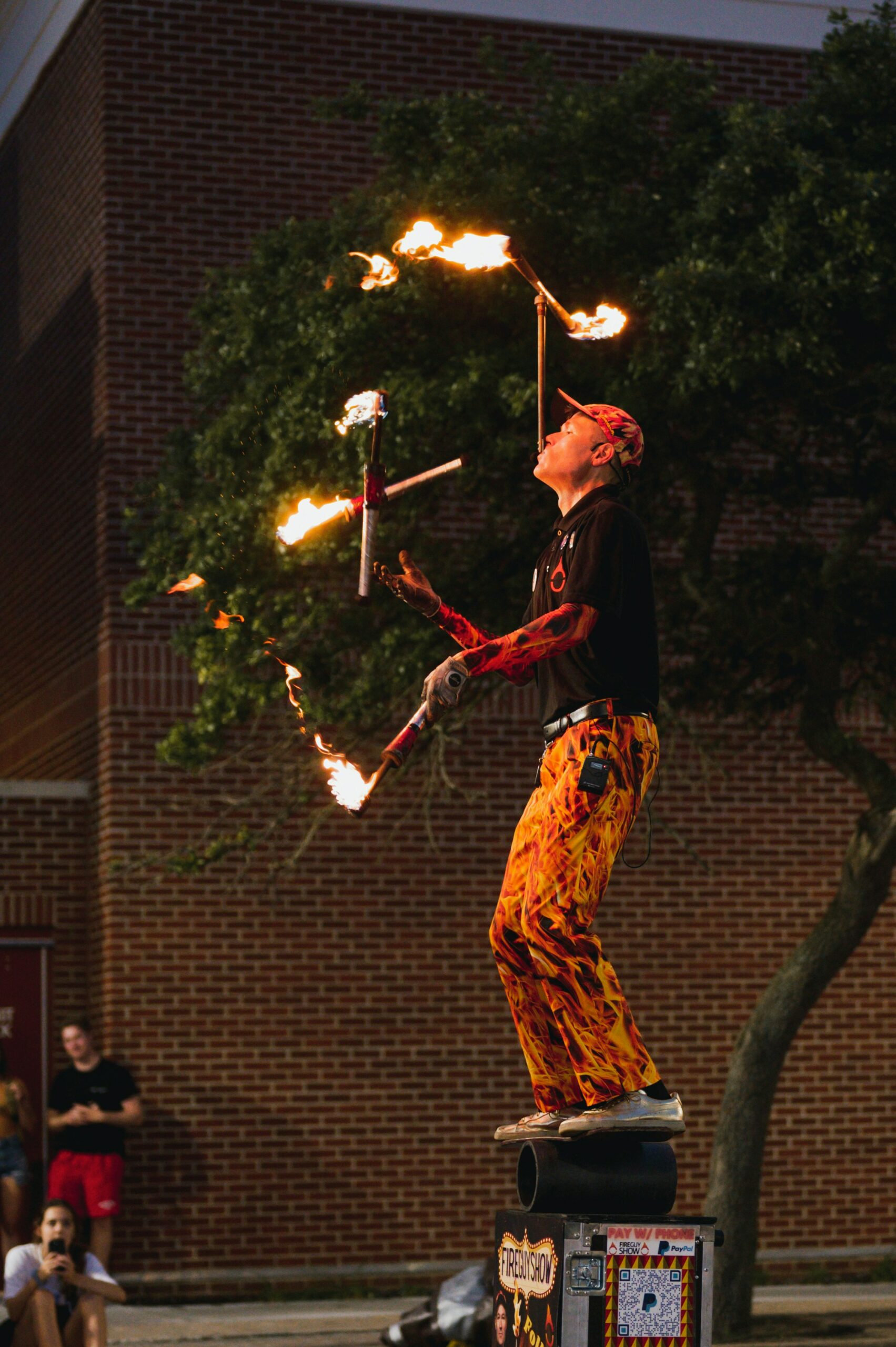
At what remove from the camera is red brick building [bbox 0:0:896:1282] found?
13273 mm

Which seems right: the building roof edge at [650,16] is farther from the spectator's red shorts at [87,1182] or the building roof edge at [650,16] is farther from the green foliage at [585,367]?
the spectator's red shorts at [87,1182]

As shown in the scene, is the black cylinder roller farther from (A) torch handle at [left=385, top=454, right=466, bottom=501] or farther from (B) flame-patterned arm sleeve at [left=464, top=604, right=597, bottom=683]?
(A) torch handle at [left=385, top=454, right=466, bottom=501]

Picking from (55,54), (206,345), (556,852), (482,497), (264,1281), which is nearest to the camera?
(556,852)

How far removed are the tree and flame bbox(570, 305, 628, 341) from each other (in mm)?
3670

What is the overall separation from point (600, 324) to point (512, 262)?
329 mm

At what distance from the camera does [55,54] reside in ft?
49.7

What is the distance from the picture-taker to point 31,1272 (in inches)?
347

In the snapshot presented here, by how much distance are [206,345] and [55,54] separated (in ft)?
16.3

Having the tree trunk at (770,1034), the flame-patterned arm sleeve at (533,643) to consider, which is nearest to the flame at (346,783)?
the flame-patterned arm sleeve at (533,643)

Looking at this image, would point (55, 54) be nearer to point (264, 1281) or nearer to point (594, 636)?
point (264, 1281)

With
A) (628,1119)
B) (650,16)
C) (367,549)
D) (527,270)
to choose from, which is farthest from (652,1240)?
(650,16)

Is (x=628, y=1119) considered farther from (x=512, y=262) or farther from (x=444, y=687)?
(x=512, y=262)

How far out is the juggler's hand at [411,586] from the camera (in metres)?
4.88

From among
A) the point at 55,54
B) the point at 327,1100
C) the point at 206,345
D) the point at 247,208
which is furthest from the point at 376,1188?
the point at 55,54
